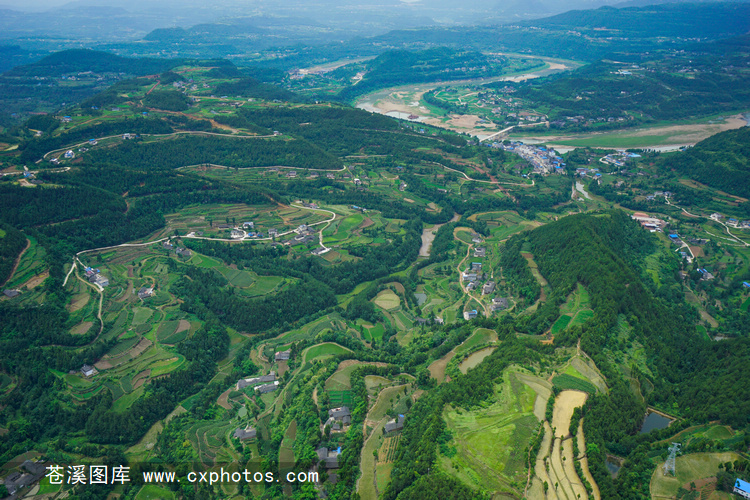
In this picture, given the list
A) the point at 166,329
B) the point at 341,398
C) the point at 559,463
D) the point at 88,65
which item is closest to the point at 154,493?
the point at 341,398

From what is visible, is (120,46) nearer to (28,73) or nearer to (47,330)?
(28,73)

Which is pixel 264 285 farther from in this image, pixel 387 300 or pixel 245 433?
pixel 245 433

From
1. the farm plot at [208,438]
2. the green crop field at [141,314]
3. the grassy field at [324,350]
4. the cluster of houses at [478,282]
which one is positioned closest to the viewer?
the farm plot at [208,438]

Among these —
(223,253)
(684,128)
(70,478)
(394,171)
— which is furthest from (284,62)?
(70,478)

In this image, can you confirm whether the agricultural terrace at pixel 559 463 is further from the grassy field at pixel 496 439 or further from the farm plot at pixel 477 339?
the farm plot at pixel 477 339

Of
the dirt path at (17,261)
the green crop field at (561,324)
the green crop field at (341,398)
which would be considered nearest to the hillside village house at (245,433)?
the green crop field at (341,398)
